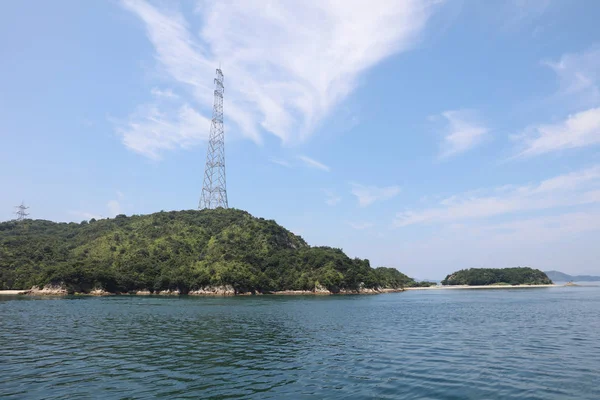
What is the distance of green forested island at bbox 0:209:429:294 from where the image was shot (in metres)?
140

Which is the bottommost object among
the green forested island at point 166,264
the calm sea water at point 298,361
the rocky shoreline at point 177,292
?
the calm sea water at point 298,361

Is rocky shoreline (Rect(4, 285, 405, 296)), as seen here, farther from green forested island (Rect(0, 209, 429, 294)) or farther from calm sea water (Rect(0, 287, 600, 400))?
calm sea water (Rect(0, 287, 600, 400))

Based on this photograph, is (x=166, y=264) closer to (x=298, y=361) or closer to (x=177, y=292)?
(x=177, y=292)

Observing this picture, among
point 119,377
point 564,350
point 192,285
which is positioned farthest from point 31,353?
point 192,285

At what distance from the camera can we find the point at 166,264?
16375 cm

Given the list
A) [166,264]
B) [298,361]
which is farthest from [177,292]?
[298,361]

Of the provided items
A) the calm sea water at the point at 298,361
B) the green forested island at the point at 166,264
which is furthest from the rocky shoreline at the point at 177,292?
the calm sea water at the point at 298,361

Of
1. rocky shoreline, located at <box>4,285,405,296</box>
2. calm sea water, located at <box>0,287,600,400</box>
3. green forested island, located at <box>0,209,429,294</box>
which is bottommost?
calm sea water, located at <box>0,287,600,400</box>

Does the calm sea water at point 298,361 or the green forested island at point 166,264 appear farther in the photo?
the green forested island at point 166,264

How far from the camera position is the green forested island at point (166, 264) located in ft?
461

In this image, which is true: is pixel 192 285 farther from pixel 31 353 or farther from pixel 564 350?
pixel 564 350

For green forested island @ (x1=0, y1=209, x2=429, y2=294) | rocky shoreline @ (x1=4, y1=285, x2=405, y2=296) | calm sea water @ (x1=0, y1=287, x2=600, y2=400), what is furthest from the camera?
green forested island @ (x1=0, y1=209, x2=429, y2=294)

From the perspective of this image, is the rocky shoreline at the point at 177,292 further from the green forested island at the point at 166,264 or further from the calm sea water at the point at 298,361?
the calm sea water at the point at 298,361

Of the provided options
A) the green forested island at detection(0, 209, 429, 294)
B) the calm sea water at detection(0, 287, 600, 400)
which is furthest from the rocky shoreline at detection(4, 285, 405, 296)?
the calm sea water at detection(0, 287, 600, 400)
